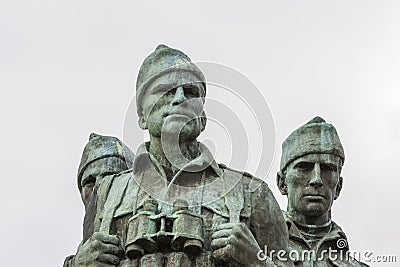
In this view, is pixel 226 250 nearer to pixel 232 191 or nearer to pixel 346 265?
pixel 232 191

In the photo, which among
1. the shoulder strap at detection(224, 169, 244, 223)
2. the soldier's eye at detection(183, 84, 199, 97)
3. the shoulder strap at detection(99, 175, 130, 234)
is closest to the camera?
the shoulder strap at detection(224, 169, 244, 223)

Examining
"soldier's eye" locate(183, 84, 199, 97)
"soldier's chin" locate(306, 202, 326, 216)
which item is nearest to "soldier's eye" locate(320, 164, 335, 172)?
"soldier's chin" locate(306, 202, 326, 216)

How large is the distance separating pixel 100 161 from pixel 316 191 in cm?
287

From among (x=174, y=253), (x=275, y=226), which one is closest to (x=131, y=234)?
(x=174, y=253)

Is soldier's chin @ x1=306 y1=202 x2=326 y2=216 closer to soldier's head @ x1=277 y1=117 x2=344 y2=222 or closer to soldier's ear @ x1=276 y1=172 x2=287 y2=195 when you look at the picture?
soldier's head @ x1=277 y1=117 x2=344 y2=222

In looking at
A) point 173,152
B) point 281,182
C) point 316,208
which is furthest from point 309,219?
point 173,152

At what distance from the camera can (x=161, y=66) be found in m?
18.8

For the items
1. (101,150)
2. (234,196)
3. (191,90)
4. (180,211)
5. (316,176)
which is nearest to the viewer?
(180,211)

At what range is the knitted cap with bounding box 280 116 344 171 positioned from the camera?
73.8 ft

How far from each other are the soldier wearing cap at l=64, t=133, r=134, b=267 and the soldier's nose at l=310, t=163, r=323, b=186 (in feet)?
7.83

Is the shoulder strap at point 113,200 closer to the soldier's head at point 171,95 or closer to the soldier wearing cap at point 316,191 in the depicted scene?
the soldier's head at point 171,95

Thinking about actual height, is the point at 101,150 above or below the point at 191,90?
above

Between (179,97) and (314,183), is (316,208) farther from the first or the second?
(179,97)

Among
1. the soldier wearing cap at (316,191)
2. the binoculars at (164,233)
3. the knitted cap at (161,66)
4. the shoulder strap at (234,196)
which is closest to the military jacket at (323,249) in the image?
the soldier wearing cap at (316,191)
